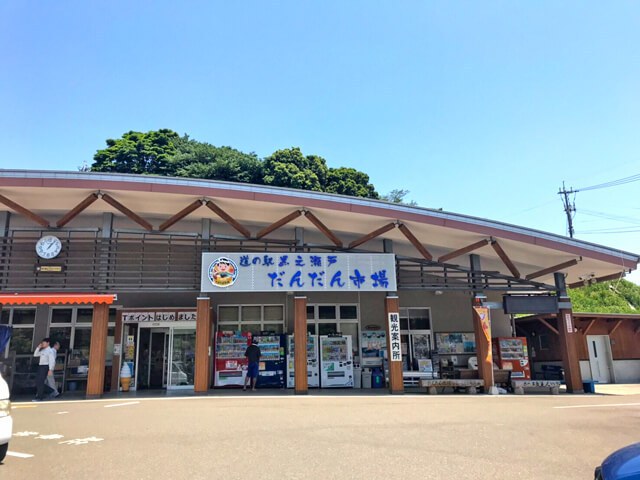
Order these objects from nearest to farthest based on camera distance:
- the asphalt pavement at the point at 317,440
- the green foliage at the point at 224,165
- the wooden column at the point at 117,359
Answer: the asphalt pavement at the point at 317,440
the wooden column at the point at 117,359
the green foliage at the point at 224,165

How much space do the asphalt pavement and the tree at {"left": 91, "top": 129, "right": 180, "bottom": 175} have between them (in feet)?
114

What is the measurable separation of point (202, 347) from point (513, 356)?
432 inches

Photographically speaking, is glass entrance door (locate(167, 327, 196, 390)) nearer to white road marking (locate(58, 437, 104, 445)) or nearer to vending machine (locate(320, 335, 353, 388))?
vending machine (locate(320, 335, 353, 388))

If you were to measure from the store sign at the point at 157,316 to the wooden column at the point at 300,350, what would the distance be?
11.8 ft

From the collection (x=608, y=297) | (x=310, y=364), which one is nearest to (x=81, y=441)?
(x=310, y=364)

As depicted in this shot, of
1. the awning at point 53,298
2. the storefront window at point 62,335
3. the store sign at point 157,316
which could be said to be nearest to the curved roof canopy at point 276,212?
the awning at point 53,298

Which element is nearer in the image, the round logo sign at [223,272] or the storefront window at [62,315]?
the round logo sign at [223,272]

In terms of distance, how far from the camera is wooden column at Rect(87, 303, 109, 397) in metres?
13.2

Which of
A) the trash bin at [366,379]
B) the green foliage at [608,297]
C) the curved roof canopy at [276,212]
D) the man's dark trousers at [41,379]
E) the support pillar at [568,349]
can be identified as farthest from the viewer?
the green foliage at [608,297]

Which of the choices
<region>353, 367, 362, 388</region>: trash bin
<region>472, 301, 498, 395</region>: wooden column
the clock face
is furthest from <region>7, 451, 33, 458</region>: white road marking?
<region>353, 367, 362, 388</region>: trash bin

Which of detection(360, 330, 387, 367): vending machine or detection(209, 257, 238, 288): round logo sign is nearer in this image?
detection(209, 257, 238, 288): round logo sign

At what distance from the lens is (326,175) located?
141ft

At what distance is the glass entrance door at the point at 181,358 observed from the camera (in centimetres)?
1558

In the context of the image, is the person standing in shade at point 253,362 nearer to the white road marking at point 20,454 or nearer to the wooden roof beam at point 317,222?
the wooden roof beam at point 317,222
